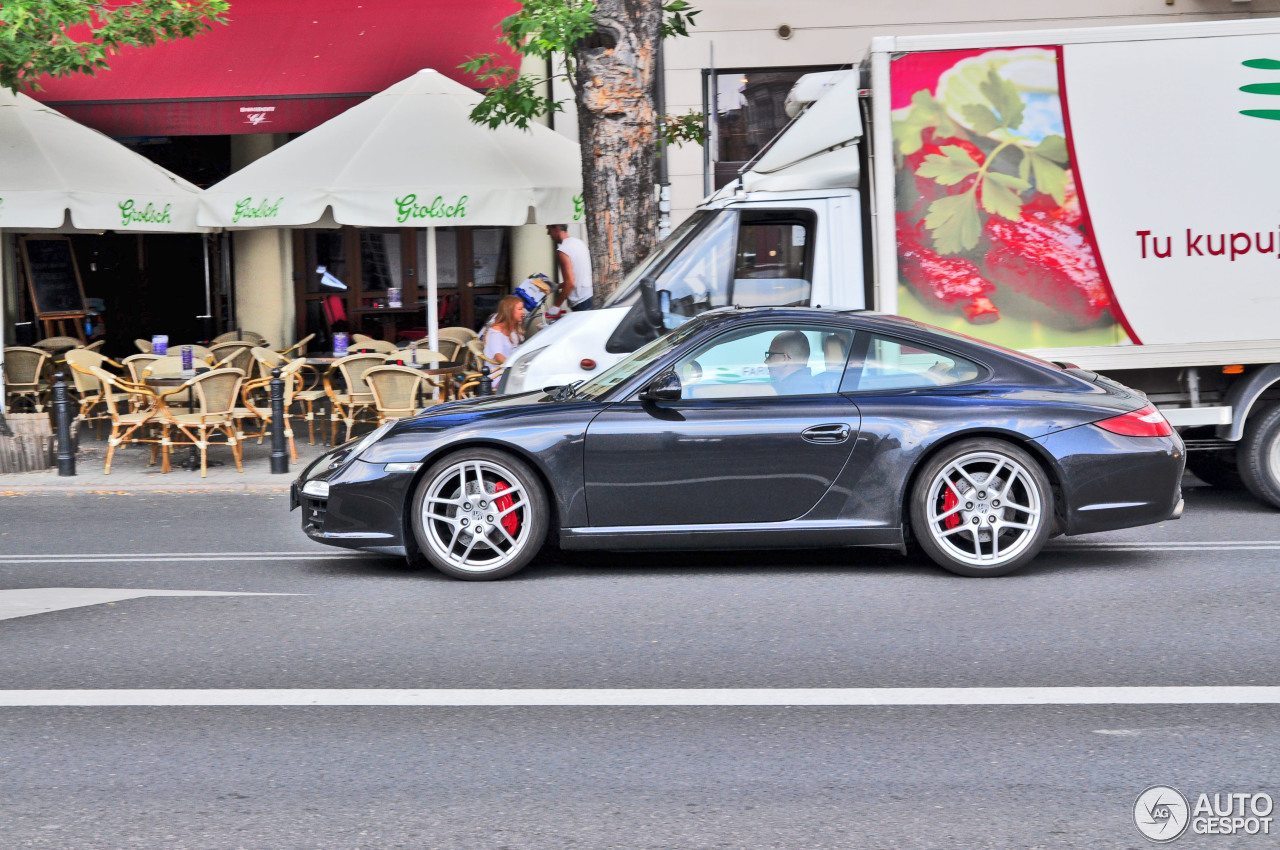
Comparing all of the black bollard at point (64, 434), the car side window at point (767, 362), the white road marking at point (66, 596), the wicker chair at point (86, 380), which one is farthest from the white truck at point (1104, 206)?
the wicker chair at point (86, 380)

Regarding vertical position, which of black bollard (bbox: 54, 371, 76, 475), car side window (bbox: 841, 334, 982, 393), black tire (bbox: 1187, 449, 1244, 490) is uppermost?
car side window (bbox: 841, 334, 982, 393)

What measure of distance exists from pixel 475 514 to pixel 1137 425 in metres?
3.48

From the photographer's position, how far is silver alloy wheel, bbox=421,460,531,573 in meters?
7.19

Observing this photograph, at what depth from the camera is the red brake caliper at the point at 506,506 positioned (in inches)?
284

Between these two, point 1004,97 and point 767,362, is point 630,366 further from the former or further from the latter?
point 1004,97

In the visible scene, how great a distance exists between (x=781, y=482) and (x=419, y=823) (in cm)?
341

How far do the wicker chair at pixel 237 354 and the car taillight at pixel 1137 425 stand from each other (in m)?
9.16

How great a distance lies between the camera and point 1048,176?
892 centimetres

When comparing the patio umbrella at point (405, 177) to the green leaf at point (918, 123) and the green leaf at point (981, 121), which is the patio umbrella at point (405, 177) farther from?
the green leaf at point (981, 121)

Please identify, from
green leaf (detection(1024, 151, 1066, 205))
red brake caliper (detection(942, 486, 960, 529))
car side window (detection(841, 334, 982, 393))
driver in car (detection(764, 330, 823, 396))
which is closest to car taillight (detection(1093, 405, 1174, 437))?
car side window (detection(841, 334, 982, 393))

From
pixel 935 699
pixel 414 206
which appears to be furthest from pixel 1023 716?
pixel 414 206

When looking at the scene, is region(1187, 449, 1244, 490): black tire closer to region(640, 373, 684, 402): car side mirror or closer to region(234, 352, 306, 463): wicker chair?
region(640, 373, 684, 402): car side mirror

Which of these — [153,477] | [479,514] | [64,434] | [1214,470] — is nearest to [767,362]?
Result: [479,514]

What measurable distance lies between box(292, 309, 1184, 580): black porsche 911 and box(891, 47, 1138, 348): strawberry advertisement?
5.74 feet
